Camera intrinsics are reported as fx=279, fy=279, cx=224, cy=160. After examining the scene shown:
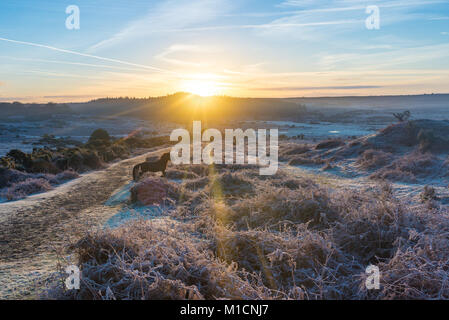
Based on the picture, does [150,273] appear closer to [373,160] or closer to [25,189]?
[25,189]

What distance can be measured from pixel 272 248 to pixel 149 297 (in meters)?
2.31

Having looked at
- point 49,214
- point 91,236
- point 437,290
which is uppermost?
point 91,236

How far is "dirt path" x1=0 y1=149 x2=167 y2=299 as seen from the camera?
14.9 ft

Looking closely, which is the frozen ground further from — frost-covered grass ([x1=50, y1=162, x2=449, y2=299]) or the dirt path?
Answer: frost-covered grass ([x1=50, y1=162, x2=449, y2=299])

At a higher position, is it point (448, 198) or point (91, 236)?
point (91, 236)

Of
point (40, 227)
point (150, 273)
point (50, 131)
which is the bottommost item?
point (40, 227)

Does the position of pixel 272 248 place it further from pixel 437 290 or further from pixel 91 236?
pixel 91 236

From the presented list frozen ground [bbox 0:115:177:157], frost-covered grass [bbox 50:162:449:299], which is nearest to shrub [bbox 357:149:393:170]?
frost-covered grass [bbox 50:162:449:299]

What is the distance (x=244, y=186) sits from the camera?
11953 mm

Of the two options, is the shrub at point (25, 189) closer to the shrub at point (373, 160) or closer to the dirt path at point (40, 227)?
the dirt path at point (40, 227)

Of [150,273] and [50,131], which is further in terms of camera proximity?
[50,131]

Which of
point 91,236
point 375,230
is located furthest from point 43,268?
point 375,230

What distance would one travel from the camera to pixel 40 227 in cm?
762

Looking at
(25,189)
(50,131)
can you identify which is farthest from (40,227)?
(50,131)
